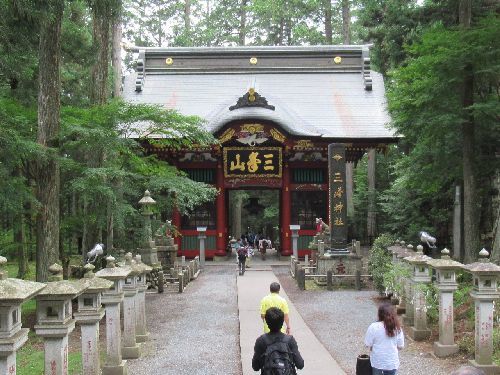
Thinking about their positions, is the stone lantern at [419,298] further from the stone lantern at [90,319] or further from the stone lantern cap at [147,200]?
the stone lantern cap at [147,200]

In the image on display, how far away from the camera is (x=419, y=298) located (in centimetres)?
914

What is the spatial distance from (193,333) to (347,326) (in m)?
2.93

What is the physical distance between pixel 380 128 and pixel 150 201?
1208 centimetres

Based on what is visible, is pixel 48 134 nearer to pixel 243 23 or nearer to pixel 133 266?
pixel 133 266

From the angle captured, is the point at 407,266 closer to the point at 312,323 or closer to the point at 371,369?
the point at 312,323

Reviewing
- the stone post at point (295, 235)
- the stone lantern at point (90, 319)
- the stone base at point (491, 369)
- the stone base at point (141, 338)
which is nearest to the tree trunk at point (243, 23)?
the stone post at point (295, 235)

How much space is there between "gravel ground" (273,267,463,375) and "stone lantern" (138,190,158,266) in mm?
3759

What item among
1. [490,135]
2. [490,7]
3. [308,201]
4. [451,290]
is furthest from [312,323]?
[308,201]

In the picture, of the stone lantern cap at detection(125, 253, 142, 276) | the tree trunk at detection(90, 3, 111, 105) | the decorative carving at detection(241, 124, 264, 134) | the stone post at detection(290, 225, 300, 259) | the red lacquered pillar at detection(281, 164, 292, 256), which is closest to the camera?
the stone lantern cap at detection(125, 253, 142, 276)

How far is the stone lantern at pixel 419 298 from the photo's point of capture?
360 inches

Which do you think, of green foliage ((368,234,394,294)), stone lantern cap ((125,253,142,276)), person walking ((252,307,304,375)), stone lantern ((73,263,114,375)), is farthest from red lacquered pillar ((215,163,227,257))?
person walking ((252,307,304,375))

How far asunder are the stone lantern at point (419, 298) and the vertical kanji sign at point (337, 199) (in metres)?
6.35

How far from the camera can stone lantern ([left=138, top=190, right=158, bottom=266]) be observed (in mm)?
13555

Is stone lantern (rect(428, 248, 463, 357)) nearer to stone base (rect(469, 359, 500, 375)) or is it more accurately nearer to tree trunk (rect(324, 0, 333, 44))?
stone base (rect(469, 359, 500, 375))
